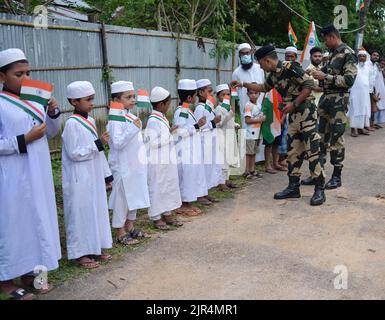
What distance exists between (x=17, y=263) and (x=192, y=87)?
2.84 m

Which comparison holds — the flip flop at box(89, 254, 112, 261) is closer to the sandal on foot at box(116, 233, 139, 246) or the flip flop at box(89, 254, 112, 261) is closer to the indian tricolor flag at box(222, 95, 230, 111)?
the sandal on foot at box(116, 233, 139, 246)

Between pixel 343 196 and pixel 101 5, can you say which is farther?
pixel 101 5

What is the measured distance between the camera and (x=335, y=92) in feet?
21.2

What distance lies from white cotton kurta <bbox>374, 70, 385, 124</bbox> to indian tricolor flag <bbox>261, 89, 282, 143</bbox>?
612 cm

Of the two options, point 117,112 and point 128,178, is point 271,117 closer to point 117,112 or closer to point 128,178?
point 128,178

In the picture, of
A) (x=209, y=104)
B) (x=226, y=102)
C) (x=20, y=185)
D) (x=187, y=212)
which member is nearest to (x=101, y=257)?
(x=20, y=185)

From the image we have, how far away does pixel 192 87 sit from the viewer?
5.40m

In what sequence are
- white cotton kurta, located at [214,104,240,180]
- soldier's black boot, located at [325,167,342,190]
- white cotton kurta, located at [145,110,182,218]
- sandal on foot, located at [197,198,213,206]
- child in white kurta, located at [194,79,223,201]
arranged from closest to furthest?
white cotton kurta, located at [145,110,182,218] → child in white kurta, located at [194,79,223,201] → sandal on foot, located at [197,198,213,206] → white cotton kurta, located at [214,104,240,180] → soldier's black boot, located at [325,167,342,190]

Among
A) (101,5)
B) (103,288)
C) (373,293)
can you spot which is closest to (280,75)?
(373,293)

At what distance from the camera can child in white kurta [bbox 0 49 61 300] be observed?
3.37m

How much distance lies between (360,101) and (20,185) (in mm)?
9619

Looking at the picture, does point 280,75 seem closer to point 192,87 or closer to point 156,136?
point 192,87

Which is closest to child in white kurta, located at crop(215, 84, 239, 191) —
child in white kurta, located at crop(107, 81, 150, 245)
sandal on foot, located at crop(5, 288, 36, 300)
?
child in white kurta, located at crop(107, 81, 150, 245)

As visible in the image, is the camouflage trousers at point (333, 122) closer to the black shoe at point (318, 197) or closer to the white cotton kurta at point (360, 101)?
the black shoe at point (318, 197)
